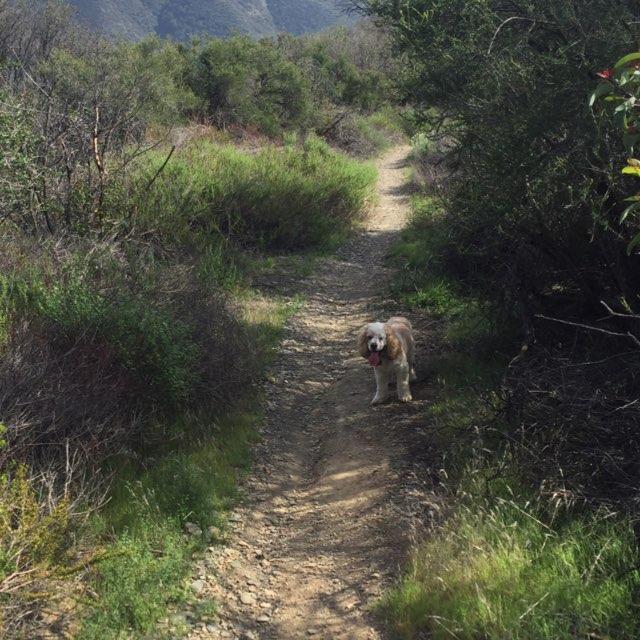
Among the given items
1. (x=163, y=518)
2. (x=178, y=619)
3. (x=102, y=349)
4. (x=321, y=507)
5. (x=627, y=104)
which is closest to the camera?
(x=627, y=104)

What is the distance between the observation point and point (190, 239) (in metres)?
9.67

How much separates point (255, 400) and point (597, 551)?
145 inches

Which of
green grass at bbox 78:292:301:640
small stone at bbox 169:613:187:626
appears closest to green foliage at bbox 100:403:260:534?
green grass at bbox 78:292:301:640

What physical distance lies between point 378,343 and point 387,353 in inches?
6.4

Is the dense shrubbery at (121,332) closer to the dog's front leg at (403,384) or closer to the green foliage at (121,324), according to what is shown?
the green foliage at (121,324)

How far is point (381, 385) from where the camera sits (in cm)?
614

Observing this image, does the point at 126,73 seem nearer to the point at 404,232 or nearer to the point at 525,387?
the point at 404,232

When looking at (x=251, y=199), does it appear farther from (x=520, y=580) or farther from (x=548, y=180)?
(x=520, y=580)

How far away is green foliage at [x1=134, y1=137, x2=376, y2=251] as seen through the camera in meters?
9.69

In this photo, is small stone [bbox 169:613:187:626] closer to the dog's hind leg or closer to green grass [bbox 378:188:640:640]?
green grass [bbox 378:188:640:640]

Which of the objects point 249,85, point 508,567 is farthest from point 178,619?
point 249,85

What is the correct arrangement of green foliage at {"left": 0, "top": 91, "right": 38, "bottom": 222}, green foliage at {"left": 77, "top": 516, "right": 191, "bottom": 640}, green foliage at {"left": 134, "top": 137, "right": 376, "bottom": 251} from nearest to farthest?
green foliage at {"left": 77, "top": 516, "right": 191, "bottom": 640}, green foliage at {"left": 0, "top": 91, "right": 38, "bottom": 222}, green foliage at {"left": 134, "top": 137, "right": 376, "bottom": 251}

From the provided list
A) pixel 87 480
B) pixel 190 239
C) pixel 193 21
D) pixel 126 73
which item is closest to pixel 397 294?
pixel 190 239

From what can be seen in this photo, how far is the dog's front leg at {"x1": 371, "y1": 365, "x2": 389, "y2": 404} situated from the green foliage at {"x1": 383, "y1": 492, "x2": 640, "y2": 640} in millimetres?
2433
